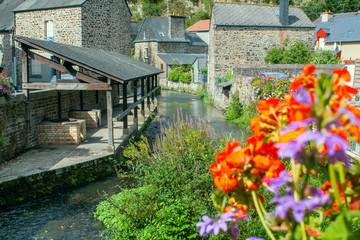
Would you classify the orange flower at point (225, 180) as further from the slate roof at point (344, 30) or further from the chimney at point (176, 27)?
the chimney at point (176, 27)

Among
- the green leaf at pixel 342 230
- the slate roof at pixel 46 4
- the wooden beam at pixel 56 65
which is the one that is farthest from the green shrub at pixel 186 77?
the green leaf at pixel 342 230

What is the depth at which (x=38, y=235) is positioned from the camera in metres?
6.17

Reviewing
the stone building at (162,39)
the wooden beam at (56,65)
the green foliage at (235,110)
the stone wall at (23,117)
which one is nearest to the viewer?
the stone wall at (23,117)

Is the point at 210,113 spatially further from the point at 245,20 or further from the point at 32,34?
the point at 32,34

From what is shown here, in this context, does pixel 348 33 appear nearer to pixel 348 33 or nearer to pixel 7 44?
pixel 348 33

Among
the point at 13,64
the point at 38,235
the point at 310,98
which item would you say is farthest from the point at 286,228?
the point at 13,64

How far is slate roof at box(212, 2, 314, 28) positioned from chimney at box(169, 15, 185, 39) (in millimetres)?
19934

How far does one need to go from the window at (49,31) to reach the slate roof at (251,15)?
10.9 m

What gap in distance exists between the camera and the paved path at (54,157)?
7992mm

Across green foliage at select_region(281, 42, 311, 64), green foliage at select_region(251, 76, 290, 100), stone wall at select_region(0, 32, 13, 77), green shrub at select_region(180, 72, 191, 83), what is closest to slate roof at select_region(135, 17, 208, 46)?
green shrub at select_region(180, 72, 191, 83)

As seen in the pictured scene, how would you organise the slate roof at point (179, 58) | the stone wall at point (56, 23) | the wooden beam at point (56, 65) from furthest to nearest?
the slate roof at point (179, 58) < the stone wall at point (56, 23) < the wooden beam at point (56, 65)

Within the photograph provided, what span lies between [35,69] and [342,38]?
27666mm

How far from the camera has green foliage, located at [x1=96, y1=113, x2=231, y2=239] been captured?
5.02m

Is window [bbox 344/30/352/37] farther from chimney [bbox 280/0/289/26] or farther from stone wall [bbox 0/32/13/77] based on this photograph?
stone wall [bbox 0/32/13/77]
